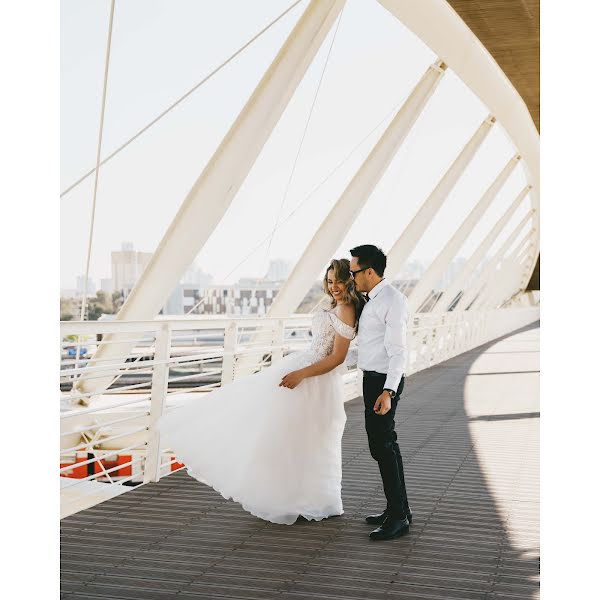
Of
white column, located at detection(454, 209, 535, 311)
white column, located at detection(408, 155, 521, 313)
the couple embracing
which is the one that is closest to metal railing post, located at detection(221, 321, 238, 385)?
the couple embracing

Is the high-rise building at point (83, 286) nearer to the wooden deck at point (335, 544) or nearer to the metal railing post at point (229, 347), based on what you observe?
the metal railing post at point (229, 347)

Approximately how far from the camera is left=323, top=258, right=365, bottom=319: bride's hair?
3.97 m

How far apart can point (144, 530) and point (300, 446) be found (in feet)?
2.68

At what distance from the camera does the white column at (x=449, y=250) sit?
17047mm

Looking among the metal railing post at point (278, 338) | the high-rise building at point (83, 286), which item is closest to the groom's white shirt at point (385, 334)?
the high-rise building at point (83, 286)

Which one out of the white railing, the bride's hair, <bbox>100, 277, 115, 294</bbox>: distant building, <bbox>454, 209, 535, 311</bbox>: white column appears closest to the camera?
the bride's hair

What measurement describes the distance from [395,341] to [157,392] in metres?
1.94

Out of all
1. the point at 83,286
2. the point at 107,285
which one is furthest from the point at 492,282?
the point at 83,286

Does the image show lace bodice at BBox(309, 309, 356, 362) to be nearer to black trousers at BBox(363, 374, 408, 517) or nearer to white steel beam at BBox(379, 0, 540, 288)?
black trousers at BBox(363, 374, 408, 517)

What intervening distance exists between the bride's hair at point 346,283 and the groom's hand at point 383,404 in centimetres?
51

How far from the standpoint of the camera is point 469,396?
9.93 m

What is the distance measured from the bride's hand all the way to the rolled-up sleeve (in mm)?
503
